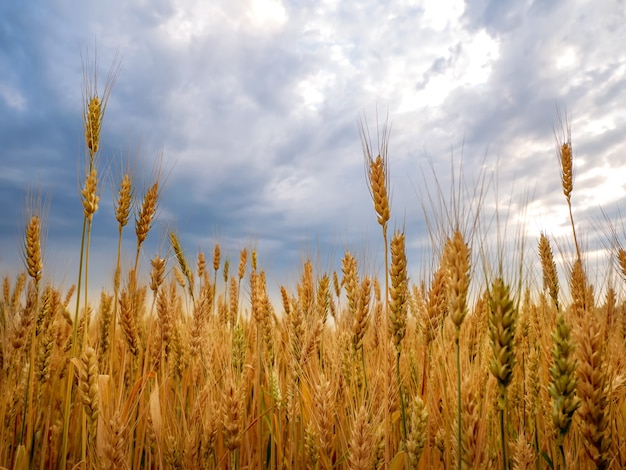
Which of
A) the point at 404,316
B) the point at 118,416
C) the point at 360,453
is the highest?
the point at 404,316

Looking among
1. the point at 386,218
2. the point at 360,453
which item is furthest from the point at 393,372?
the point at 386,218

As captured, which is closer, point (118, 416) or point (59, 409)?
point (118, 416)

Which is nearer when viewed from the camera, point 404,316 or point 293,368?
point 404,316

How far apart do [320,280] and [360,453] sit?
187cm

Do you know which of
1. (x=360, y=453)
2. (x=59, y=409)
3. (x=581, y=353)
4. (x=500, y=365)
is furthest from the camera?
(x=59, y=409)

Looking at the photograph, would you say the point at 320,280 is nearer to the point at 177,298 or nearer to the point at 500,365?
the point at 177,298

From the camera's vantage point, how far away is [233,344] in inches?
148

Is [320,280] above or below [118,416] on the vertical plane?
above

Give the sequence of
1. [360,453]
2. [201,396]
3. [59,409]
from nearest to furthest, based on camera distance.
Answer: [360,453], [201,396], [59,409]

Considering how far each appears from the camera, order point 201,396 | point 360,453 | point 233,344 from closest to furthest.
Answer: point 360,453, point 201,396, point 233,344

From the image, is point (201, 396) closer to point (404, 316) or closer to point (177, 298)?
point (404, 316)

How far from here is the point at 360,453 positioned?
2.13 metres

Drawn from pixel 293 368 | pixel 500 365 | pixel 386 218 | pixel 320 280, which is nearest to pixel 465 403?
pixel 500 365

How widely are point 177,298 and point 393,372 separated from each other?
243 cm
